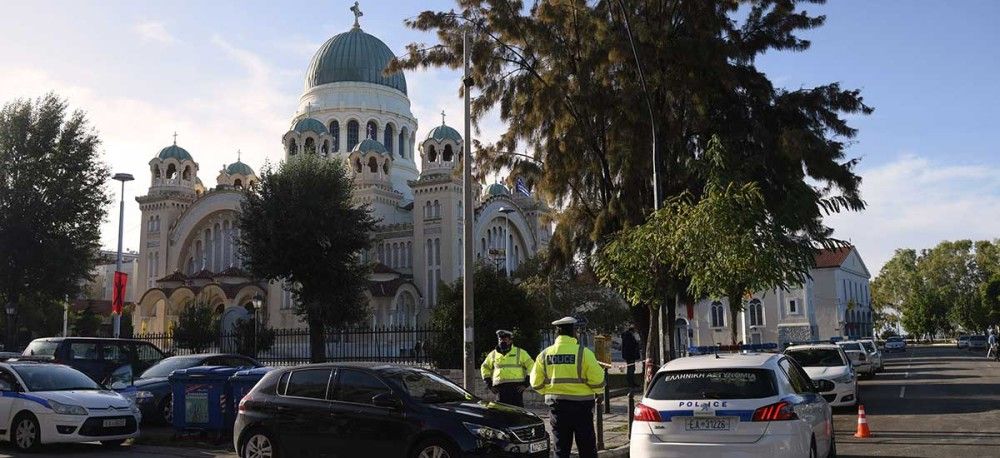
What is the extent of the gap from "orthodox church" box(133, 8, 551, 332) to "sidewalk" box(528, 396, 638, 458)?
31.1 metres

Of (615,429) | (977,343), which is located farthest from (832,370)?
(977,343)

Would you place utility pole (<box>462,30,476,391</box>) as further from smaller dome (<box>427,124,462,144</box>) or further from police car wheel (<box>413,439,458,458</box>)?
smaller dome (<box>427,124,462,144</box>)

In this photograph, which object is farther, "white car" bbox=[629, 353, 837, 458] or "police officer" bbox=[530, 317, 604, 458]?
"police officer" bbox=[530, 317, 604, 458]

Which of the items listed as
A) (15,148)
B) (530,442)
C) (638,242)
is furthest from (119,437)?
(15,148)

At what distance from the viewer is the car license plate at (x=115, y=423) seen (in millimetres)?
12780

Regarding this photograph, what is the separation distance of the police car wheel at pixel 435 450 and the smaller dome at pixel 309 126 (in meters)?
57.6

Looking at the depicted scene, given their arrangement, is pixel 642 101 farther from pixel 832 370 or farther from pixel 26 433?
pixel 26 433

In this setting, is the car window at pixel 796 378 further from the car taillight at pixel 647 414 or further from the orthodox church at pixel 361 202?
the orthodox church at pixel 361 202

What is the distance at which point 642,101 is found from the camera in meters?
20.4

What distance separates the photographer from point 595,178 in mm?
23312

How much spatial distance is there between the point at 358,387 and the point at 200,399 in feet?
16.4

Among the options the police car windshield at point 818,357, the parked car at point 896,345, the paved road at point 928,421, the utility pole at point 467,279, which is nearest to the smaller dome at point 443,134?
the paved road at point 928,421

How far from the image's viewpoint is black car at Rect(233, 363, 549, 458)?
8953mm

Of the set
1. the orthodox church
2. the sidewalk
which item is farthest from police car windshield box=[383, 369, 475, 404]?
the orthodox church
